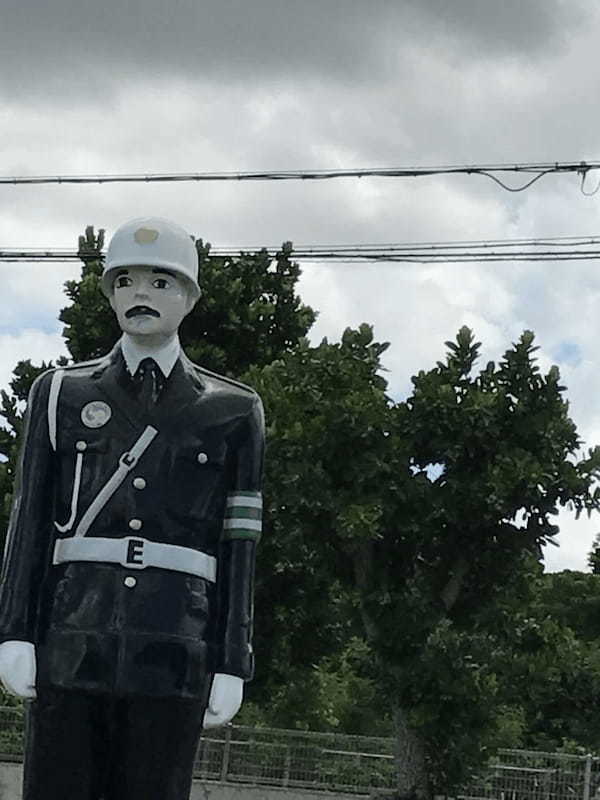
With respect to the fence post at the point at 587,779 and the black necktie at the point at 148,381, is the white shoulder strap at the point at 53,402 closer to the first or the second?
the black necktie at the point at 148,381

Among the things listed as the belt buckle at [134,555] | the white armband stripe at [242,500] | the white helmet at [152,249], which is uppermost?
the white helmet at [152,249]

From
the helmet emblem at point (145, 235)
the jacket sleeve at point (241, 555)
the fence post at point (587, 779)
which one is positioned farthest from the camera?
the fence post at point (587, 779)

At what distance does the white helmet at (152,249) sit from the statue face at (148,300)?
0.10 ft

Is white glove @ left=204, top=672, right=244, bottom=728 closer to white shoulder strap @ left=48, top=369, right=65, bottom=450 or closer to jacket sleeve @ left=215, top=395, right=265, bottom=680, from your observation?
jacket sleeve @ left=215, top=395, right=265, bottom=680

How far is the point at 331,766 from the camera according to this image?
1733 cm

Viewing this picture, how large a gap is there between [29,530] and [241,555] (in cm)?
64

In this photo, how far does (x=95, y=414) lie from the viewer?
4.44m

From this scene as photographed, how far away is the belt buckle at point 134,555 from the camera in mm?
4266

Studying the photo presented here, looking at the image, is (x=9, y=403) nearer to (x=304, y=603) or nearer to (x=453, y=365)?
(x=304, y=603)

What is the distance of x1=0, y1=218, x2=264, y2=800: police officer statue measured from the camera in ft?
13.8

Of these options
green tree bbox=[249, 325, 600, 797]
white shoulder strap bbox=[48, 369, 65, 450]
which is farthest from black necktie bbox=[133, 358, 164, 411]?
green tree bbox=[249, 325, 600, 797]

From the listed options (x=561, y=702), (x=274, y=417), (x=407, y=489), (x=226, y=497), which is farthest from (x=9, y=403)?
(x=226, y=497)

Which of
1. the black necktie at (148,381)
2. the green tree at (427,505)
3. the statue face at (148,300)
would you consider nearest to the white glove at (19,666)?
the black necktie at (148,381)

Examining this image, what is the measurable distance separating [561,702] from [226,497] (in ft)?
39.1
